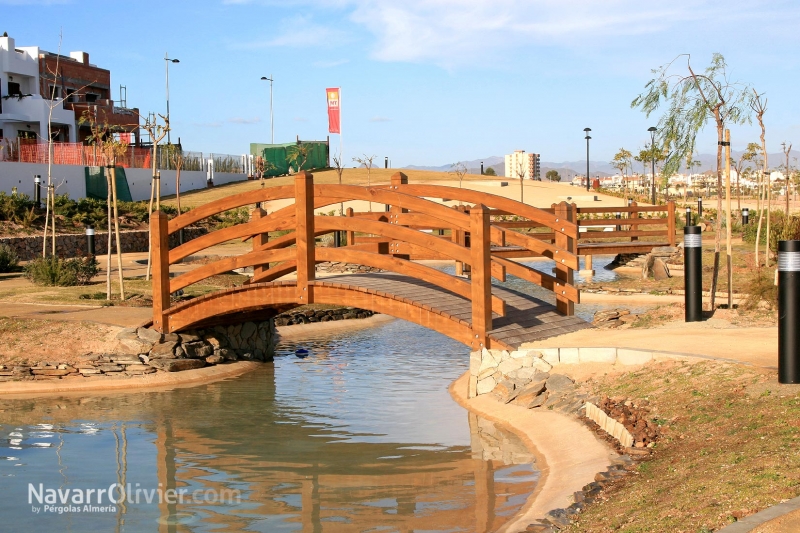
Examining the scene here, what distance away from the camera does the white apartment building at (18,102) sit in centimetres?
5406

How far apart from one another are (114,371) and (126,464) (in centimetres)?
573

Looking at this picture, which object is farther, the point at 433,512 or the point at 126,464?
the point at 126,464

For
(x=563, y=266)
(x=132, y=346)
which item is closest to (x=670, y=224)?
(x=563, y=266)

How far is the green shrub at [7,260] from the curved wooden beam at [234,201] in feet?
44.1

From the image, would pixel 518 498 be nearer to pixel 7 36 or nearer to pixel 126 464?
pixel 126 464

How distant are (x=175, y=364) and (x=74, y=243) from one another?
1969 centimetres

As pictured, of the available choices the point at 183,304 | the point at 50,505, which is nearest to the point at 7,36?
the point at 183,304

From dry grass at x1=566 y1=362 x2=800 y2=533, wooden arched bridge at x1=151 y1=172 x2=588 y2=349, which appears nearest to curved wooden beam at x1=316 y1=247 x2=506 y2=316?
wooden arched bridge at x1=151 y1=172 x2=588 y2=349

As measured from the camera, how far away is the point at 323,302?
15617 mm

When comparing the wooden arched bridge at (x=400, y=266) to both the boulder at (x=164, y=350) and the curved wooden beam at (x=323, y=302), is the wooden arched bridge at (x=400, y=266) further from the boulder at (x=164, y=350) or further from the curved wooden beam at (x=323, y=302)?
the boulder at (x=164, y=350)

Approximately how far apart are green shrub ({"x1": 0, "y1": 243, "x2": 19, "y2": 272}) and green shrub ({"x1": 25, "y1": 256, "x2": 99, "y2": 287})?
358 cm

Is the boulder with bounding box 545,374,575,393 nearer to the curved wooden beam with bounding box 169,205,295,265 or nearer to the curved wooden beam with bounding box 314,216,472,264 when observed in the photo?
the curved wooden beam with bounding box 314,216,472,264

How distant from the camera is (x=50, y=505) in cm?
996

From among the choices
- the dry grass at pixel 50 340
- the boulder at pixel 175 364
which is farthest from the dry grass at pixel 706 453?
the dry grass at pixel 50 340
